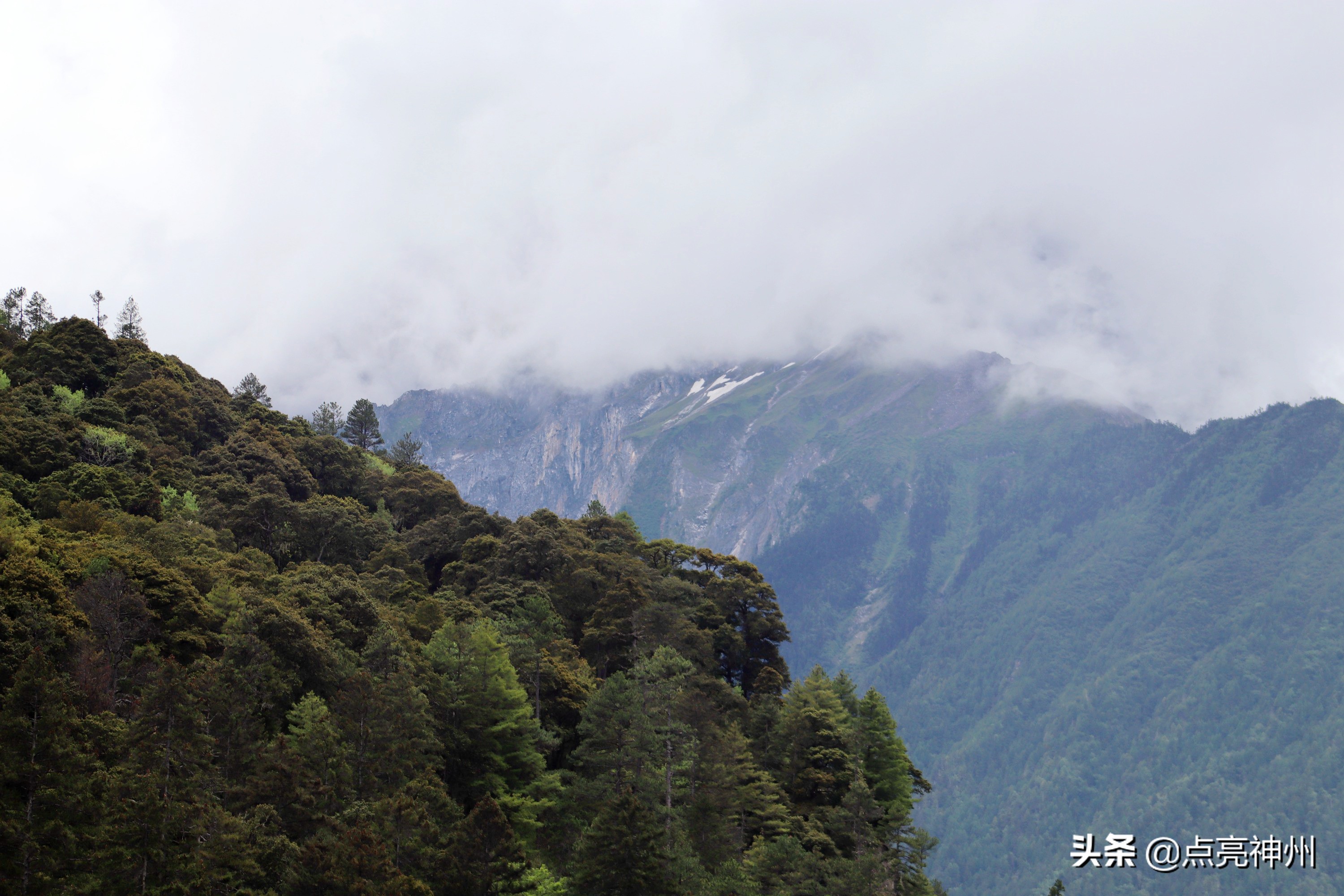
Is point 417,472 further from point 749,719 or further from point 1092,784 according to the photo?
point 1092,784

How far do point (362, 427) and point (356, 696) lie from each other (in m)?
93.1

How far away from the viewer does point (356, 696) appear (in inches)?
1404

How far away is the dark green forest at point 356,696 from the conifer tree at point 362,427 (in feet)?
140

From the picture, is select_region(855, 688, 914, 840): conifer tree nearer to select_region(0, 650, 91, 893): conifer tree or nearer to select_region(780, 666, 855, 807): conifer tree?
select_region(780, 666, 855, 807): conifer tree

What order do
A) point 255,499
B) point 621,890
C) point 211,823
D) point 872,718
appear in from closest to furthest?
point 211,823 < point 621,890 < point 872,718 < point 255,499

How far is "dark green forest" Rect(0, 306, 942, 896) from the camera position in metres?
27.2

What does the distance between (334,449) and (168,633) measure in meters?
47.7

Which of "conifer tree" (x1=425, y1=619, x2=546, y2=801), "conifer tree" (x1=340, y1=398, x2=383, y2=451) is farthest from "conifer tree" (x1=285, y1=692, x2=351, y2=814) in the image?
"conifer tree" (x1=340, y1=398, x2=383, y2=451)

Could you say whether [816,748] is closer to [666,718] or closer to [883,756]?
[883,756]

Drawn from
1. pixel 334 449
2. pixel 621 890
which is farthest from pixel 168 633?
pixel 334 449

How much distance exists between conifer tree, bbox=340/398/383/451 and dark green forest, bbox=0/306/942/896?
4257 cm

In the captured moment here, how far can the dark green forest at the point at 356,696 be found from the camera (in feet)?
89.1

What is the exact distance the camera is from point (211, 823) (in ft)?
88.8

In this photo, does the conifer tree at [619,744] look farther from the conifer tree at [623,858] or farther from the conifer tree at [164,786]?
the conifer tree at [164,786]
